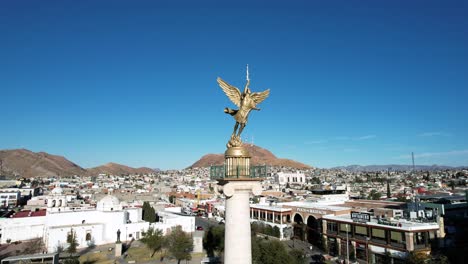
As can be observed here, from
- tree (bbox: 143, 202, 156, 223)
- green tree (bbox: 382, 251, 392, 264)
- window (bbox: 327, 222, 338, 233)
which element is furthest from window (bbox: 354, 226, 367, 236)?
tree (bbox: 143, 202, 156, 223)

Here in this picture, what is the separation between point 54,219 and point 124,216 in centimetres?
999

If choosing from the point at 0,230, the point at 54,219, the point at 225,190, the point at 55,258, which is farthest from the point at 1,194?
the point at 225,190

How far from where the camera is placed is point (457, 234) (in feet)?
143

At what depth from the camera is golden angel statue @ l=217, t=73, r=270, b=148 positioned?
36.4 ft

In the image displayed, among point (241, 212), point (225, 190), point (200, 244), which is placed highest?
point (225, 190)

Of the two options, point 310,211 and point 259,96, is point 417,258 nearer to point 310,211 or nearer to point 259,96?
point 310,211

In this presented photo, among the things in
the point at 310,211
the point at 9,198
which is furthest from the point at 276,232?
the point at 9,198

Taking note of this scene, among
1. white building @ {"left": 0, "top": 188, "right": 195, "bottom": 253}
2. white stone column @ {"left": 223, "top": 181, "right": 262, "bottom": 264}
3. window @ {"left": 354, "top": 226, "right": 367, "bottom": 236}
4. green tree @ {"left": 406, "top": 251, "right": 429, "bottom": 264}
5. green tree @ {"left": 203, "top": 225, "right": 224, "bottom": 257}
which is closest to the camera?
white stone column @ {"left": 223, "top": 181, "right": 262, "bottom": 264}

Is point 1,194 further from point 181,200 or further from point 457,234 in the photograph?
point 457,234

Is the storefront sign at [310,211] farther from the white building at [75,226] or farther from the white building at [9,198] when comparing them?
the white building at [9,198]

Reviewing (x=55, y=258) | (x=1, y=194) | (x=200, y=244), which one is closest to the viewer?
(x=55, y=258)

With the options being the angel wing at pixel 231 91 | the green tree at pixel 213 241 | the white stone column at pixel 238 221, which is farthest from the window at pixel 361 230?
the angel wing at pixel 231 91

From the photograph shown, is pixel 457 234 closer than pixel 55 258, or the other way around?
pixel 55 258

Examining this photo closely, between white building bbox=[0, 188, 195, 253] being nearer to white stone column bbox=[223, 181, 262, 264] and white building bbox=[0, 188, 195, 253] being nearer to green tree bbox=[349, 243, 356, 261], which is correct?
green tree bbox=[349, 243, 356, 261]
